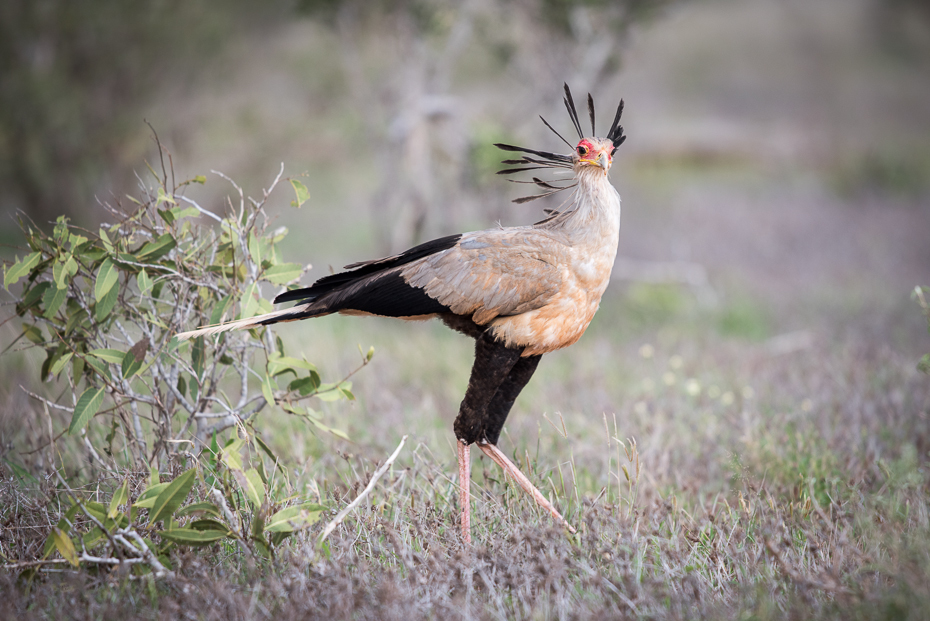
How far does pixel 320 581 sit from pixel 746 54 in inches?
1018

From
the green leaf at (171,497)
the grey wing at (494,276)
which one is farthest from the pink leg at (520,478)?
the green leaf at (171,497)

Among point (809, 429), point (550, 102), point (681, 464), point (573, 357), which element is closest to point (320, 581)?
point (681, 464)

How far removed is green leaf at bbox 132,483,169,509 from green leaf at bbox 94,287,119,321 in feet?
2.82

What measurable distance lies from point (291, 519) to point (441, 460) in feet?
4.47

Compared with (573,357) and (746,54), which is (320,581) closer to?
(573,357)

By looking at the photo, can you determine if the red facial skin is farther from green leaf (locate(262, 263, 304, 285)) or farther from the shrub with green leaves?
green leaf (locate(262, 263, 304, 285))

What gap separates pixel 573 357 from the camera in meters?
6.02

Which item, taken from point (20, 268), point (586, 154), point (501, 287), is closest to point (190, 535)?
point (20, 268)

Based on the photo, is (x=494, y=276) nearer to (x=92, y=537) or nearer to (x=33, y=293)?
(x=92, y=537)

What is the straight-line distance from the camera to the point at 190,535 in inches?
89.3

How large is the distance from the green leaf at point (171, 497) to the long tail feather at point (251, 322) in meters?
0.62

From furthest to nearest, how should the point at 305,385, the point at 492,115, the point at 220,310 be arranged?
1. the point at 492,115
2. the point at 305,385
3. the point at 220,310

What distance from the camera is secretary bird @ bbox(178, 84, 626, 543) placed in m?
2.66

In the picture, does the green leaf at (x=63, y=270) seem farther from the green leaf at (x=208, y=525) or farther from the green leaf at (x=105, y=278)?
the green leaf at (x=208, y=525)
